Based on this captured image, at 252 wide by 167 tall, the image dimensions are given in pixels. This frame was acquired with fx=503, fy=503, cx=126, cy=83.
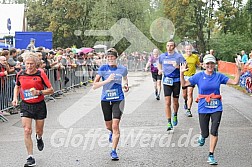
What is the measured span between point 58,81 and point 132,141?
10827 millimetres

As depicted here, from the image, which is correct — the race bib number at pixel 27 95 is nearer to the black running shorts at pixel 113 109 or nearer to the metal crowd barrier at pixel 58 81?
the black running shorts at pixel 113 109

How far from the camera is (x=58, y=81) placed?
64.6 ft

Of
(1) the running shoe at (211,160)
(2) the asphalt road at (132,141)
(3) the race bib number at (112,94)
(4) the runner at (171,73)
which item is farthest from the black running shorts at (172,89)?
(1) the running shoe at (211,160)

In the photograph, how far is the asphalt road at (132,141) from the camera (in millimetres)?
7668

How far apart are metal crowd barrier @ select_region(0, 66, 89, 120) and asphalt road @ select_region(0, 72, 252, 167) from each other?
2.35 ft

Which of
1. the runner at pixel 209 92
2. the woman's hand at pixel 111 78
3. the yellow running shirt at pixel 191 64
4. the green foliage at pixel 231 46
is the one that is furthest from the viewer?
the green foliage at pixel 231 46

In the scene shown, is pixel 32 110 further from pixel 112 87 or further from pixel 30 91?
pixel 112 87

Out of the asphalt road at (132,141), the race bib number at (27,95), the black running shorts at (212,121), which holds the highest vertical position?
the race bib number at (27,95)

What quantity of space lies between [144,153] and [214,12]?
50.3 m

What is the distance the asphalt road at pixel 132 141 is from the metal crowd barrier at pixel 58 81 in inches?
28.2

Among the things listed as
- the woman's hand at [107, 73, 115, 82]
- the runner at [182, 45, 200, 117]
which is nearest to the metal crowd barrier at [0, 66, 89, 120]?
the runner at [182, 45, 200, 117]

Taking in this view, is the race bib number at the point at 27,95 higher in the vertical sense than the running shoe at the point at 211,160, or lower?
higher

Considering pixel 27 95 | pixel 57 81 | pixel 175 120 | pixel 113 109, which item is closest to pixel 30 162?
pixel 27 95

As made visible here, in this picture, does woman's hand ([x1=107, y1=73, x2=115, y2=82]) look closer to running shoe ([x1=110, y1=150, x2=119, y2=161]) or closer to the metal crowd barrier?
running shoe ([x1=110, y1=150, x2=119, y2=161])
